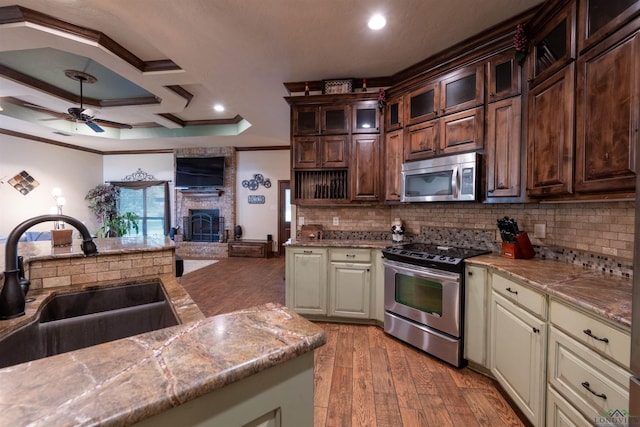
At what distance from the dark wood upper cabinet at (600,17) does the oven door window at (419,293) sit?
6.05ft

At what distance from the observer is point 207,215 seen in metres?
7.67

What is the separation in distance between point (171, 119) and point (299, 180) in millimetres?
3844

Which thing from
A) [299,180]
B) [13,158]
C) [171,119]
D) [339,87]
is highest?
[171,119]

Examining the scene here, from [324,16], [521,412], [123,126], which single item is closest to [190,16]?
[324,16]

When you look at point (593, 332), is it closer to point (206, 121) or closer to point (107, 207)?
point (206, 121)

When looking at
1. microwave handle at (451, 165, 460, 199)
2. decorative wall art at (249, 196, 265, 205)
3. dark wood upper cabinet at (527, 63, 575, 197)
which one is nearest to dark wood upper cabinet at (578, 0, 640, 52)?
dark wood upper cabinet at (527, 63, 575, 197)

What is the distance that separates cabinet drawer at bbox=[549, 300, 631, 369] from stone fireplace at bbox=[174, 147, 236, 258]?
22.8ft

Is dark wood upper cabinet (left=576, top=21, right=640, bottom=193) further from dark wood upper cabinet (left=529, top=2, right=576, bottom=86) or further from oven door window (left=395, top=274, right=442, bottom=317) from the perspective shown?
oven door window (left=395, top=274, right=442, bottom=317)

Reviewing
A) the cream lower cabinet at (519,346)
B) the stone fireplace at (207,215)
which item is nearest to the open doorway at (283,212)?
the stone fireplace at (207,215)

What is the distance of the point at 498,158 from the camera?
7.61 feet

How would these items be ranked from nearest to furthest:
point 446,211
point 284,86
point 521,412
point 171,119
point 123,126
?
point 521,412, point 446,211, point 284,86, point 171,119, point 123,126

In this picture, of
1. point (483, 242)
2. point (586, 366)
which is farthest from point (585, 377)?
point (483, 242)

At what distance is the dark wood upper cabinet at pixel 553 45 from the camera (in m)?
1.72

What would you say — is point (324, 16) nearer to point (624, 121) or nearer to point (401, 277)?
point (624, 121)
